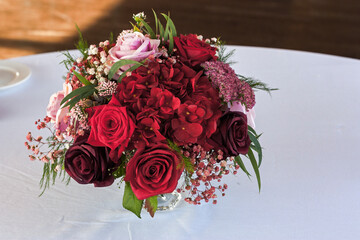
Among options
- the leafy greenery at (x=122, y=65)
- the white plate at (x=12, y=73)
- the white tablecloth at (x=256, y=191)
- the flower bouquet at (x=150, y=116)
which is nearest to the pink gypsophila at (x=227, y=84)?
the flower bouquet at (x=150, y=116)

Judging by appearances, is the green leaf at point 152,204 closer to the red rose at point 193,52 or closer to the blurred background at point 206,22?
the red rose at point 193,52

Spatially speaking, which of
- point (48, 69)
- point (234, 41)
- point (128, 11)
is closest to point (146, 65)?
point (48, 69)

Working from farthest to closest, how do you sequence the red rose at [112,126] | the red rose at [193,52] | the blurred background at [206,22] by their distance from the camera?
the blurred background at [206,22] < the red rose at [193,52] < the red rose at [112,126]

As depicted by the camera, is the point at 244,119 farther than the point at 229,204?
No

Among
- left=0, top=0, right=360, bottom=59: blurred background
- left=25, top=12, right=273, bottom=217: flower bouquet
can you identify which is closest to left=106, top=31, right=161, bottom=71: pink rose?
left=25, top=12, right=273, bottom=217: flower bouquet

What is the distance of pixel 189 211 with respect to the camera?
1009 mm

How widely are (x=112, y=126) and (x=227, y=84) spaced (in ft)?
0.67

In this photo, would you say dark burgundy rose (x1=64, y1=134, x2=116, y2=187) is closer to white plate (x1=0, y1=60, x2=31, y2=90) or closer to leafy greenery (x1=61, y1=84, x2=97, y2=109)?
leafy greenery (x1=61, y1=84, x2=97, y2=109)

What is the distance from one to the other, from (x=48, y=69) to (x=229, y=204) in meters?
0.78

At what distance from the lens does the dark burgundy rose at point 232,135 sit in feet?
2.76

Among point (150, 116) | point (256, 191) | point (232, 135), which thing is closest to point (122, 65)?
point (150, 116)

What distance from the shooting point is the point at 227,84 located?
84 centimetres

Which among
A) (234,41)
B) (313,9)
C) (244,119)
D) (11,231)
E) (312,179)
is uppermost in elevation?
(313,9)

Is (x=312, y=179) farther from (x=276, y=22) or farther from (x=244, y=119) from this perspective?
(x=276, y=22)
